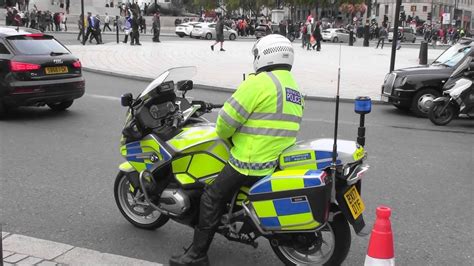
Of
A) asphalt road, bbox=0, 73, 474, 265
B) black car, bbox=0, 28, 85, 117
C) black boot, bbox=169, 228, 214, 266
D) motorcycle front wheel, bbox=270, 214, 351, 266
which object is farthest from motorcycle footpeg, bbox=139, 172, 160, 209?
black car, bbox=0, 28, 85, 117

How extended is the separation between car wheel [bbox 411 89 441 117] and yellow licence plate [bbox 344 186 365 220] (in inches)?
315

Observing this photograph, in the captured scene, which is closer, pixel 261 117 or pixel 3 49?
pixel 261 117

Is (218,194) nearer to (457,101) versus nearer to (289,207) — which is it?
(289,207)

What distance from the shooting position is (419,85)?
11289mm

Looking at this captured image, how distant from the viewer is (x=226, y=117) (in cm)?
360

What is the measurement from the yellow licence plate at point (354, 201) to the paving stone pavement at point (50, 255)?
1.49 m

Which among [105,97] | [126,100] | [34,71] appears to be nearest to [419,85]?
[105,97]

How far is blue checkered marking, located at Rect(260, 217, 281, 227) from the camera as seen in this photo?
3.56 metres

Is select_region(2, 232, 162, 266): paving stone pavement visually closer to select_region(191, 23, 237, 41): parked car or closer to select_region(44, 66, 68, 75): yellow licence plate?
select_region(44, 66, 68, 75): yellow licence plate

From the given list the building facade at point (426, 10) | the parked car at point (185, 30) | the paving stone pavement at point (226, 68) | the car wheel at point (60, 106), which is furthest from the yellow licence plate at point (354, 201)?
the building facade at point (426, 10)

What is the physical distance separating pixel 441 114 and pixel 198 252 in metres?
7.69

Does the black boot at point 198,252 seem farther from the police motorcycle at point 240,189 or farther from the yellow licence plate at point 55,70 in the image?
the yellow licence plate at point 55,70

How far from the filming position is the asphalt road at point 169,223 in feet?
14.4

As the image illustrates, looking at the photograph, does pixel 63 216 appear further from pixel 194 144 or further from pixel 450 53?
pixel 450 53
